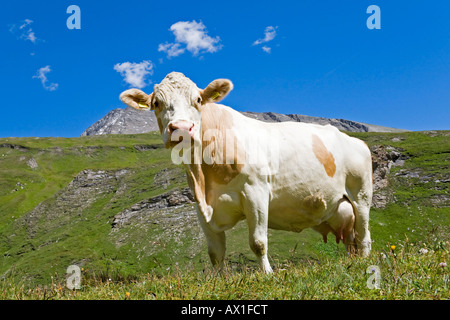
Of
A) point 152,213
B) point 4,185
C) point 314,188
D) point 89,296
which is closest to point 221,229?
point 314,188

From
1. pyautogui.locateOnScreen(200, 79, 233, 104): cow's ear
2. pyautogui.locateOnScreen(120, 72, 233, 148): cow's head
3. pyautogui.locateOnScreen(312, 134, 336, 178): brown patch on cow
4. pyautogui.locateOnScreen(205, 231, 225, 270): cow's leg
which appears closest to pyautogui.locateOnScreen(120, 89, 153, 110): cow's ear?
pyautogui.locateOnScreen(120, 72, 233, 148): cow's head

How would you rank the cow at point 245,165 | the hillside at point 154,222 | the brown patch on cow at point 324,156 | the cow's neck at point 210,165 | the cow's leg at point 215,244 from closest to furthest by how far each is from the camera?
the cow at point 245,165, the cow's neck at point 210,165, the cow's leg at point 215,244, the brown patch on cow at point 324,156, the hillside at point 154,222

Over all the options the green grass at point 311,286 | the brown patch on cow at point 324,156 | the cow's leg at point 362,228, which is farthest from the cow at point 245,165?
the green grass at point 311,286

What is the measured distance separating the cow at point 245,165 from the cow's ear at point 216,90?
19mm

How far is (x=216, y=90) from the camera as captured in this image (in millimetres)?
7363

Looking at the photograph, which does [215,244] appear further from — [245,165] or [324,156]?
[324,156]

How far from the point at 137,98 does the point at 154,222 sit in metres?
28.9

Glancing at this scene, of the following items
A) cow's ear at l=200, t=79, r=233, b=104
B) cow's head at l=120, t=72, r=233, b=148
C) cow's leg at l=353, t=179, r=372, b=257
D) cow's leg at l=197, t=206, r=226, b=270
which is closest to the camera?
cow's head at l=120, t=72, r=233, b=148

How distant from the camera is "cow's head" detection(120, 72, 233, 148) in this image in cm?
637

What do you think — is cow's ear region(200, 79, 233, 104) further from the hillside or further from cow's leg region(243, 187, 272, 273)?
Result: the hillside

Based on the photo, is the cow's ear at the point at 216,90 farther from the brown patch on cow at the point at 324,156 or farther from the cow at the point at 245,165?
the brown patch on cow at the point at 324,156

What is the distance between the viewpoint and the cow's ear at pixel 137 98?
7391 millimetres

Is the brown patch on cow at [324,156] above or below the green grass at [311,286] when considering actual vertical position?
above
